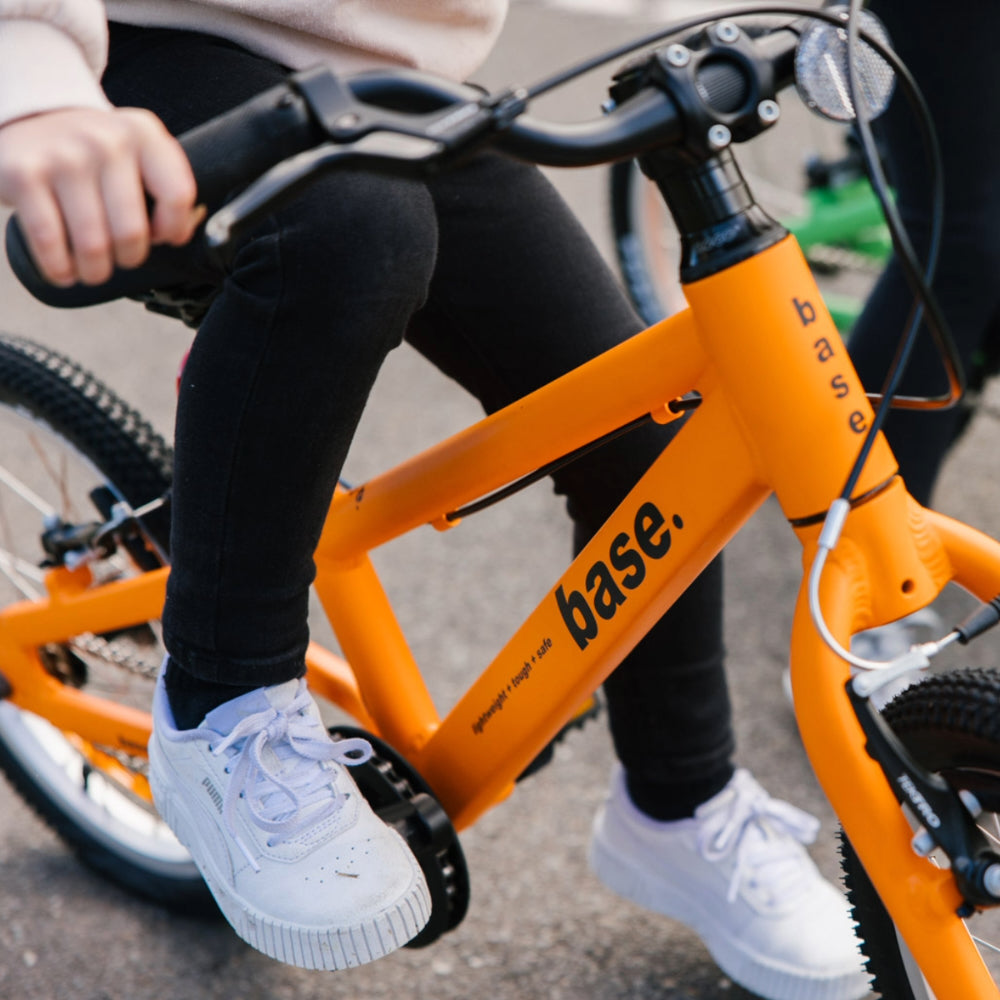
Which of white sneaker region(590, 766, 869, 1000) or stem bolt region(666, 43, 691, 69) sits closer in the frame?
stem bolt region(666, 43, 691, 69)

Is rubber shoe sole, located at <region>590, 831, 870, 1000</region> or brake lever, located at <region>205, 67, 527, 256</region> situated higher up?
brake lever, located at <region>205, 67, 527, 256</region>

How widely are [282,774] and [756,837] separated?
55 centimetres

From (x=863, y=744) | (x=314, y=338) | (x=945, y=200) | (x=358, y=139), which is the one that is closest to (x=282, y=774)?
(x=314, y=338)

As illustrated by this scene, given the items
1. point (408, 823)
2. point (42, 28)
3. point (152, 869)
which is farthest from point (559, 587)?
point (152, 869)

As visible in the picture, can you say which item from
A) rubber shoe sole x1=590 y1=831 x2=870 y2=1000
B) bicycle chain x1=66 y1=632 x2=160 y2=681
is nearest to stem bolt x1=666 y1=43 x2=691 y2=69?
rubber shoe sole x1=590 y1=831 x2=870 y2=1000

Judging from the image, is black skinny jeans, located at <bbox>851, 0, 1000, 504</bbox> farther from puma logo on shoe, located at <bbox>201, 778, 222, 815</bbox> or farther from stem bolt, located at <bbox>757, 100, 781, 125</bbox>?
puma logo on shoe, located at <bbox>201, 778, 222, 815</bbox>

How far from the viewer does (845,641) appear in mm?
789

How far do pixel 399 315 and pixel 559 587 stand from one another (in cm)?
28

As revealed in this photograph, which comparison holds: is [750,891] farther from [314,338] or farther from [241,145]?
[241,145]

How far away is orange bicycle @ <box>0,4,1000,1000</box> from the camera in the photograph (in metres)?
0.67

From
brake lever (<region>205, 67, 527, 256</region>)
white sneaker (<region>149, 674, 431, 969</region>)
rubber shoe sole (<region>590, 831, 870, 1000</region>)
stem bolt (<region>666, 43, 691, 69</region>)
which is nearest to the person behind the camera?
brake lever (<region>205, 67, 527, 256</region>)

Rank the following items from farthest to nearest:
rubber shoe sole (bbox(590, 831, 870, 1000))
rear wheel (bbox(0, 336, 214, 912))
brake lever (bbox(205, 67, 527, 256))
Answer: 1. rear wheel (bbox(0, 336, 214, 912))
2. rubber shoe sole (bbox(590, 831, 870, 1000))
3. brake lever (bbox(205, 67, 527, 256))

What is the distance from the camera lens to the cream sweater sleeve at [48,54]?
689mm

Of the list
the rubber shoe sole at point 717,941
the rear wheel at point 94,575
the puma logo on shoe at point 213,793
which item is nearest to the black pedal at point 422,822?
the puma logo on shoe at point 213,793
